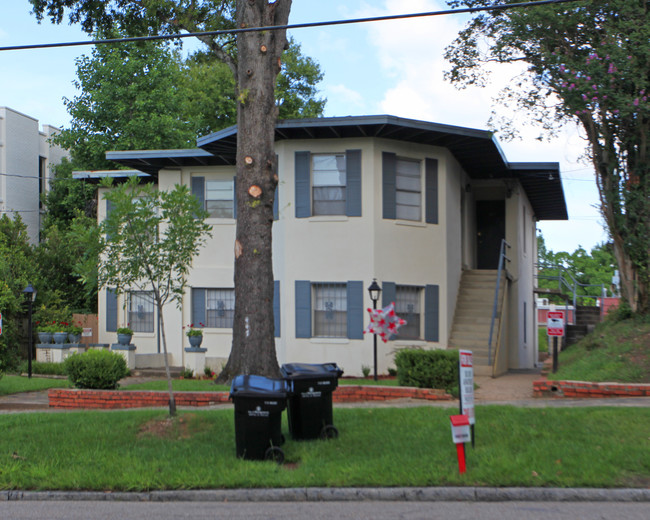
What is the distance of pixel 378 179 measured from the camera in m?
18.6

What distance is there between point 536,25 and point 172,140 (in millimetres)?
19143

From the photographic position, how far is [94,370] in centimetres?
1408

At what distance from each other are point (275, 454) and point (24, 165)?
3048 cm

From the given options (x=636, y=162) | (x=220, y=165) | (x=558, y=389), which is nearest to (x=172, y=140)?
(x=220, y=165)

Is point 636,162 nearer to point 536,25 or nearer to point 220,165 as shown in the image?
point 536,25

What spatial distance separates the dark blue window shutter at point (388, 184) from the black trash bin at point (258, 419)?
34.5 ft

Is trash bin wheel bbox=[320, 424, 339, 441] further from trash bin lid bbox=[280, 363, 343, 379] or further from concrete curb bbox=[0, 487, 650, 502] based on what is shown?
concrete curb bbox=[0, 487, 650, 502]

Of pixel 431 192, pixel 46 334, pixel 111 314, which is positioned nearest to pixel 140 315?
pixel 111 314

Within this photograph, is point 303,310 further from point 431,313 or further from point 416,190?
point 416,190

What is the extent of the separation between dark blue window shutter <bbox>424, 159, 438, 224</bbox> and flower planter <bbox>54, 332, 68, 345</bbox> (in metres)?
12.2

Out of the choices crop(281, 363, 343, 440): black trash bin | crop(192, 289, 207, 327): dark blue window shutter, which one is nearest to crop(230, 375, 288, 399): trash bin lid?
crop(281, 363, 343, 440): black trash bin

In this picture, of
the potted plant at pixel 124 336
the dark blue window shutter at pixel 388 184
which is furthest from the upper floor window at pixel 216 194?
the dark blue window shutter at pixel 388 184

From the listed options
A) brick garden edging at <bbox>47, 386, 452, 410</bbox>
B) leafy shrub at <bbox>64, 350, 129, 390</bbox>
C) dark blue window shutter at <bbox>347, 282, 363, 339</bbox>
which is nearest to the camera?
brick garden edging at <bbox>47, 386, 452, 410</bbox>

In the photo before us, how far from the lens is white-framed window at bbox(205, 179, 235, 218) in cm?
2100
